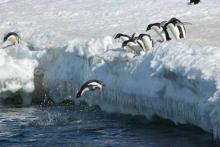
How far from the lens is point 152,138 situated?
12.1 m

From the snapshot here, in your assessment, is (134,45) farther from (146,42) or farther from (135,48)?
(146,42)

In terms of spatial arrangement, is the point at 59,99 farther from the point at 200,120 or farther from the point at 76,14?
the point at 76,14

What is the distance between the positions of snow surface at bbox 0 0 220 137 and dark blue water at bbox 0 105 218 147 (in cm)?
23

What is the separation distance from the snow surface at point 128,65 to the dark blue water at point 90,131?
0.76 ft

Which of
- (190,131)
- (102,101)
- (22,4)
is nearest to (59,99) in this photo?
(102,101)

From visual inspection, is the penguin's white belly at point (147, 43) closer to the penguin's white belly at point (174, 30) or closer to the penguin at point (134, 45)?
the penguin at point (134, 45)

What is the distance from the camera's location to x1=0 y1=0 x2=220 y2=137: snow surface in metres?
11.9

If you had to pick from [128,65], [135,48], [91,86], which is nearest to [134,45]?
[135,48]

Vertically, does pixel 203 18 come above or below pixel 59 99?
above

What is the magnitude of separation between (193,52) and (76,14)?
1559cm

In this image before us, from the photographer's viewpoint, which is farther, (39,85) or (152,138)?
(39,85)

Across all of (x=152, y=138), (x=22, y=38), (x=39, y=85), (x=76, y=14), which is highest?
(x=76, y=14)

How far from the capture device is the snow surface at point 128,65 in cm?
1186

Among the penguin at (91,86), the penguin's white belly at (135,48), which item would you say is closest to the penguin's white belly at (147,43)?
the penguin's white belly at (135,48)
